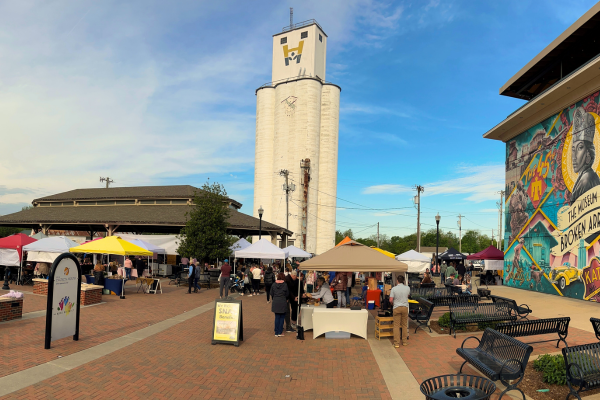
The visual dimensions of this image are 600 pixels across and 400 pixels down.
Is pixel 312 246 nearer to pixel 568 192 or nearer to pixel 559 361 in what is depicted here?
pixel 568 192

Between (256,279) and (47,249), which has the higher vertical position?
(47,249)

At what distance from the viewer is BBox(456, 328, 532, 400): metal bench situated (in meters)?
6.24

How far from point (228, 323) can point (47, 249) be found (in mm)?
13866

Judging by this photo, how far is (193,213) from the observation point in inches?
963

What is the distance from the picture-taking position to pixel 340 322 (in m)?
10.9

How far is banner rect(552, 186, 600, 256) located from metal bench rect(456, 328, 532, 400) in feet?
44.4

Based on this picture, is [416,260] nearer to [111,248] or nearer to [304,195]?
[111,248]

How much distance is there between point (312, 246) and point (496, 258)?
1394 inches

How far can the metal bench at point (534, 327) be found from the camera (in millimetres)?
8367

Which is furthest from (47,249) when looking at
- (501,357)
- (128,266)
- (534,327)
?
(534,327)

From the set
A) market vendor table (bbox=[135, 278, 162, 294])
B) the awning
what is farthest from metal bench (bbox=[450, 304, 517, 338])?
market vendor table (bbox=[135, 278, 162, 294])

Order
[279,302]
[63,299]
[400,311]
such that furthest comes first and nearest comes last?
[279,302]
[400,311]
[63,299]

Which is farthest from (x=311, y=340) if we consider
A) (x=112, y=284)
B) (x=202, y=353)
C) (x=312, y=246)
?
(x=312, y=246)

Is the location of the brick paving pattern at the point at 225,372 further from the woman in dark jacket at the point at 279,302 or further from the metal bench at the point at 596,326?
the metal bench at the point at 596,326
